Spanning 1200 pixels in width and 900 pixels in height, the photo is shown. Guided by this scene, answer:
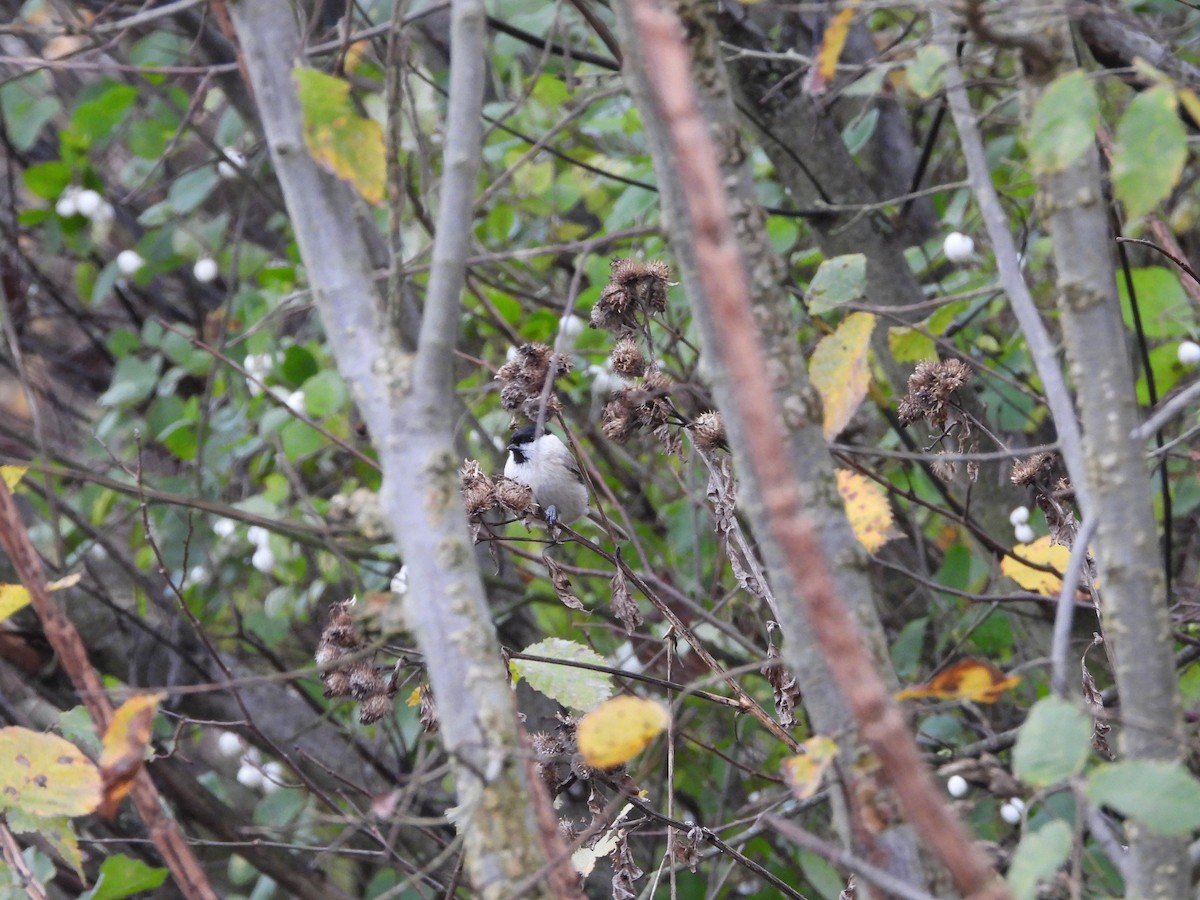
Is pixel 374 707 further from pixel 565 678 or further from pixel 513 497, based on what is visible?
pixel 513 497

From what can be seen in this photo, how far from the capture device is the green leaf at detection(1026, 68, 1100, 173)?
0.90 metres

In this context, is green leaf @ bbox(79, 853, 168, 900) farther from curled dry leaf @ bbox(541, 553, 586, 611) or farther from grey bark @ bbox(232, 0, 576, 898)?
grey bark @ bbox(232, 0, 576, 898)

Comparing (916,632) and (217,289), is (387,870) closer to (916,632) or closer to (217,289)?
(916,632)

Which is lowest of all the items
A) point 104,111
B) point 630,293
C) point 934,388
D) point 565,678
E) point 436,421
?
point 565,678

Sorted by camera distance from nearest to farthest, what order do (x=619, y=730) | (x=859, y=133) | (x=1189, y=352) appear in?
(x=619, y=730)
(x=1189, y=352)
(x=859, y=133)

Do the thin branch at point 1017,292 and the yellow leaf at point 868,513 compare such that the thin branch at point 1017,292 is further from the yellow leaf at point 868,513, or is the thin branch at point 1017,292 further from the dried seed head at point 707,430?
the dried seed head at point 707,430

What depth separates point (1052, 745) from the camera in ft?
2.80

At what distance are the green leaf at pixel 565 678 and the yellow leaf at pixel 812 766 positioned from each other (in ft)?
2.46

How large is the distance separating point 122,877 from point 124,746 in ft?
2.60

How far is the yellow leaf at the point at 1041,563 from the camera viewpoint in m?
1.93

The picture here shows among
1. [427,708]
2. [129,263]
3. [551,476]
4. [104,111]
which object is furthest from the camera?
[129,263]

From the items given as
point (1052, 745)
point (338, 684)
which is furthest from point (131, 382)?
point (1052, 745)

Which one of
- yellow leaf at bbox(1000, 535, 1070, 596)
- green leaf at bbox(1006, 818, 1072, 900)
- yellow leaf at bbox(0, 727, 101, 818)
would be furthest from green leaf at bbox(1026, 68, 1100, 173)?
yellow leaf at bbox(0, 727, 101, 818)

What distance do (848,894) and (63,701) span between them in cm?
247
